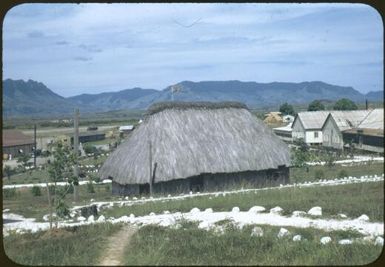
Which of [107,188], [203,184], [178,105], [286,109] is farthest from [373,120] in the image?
[286,109]

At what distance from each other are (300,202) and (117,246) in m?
4.77

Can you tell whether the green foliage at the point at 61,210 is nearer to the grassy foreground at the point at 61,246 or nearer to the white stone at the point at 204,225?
the grassy foreground at the point at 61,246

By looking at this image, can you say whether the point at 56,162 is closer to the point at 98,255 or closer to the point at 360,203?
the point at 98,255

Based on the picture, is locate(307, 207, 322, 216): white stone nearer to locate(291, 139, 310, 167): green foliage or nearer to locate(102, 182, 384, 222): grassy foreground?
locate(102, 182, 384, 222): grassy foreground

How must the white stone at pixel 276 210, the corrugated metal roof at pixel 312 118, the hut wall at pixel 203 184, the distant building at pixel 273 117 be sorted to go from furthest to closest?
the distant building at pixel 273 117
the corrugated metal roof at pixel 312 118
the hut wall at pixel 203 184
the white stone at pixel 276 210

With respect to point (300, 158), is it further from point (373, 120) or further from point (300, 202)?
point (373, 120)

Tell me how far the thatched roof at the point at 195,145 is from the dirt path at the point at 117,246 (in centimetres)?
954

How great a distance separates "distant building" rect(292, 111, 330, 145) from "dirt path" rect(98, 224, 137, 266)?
11068 millimetres

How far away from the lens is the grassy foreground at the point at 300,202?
788 cm

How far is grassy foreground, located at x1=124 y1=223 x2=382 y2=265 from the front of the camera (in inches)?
179

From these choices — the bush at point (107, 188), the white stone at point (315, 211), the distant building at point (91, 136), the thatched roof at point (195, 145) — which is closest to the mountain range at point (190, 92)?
the thatched roof at point (195, 145)

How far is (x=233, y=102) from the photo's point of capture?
1838cm

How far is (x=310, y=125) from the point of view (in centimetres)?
1833

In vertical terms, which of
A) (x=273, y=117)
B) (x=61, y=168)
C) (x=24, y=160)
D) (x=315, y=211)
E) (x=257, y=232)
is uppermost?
(x=273, y=117)
